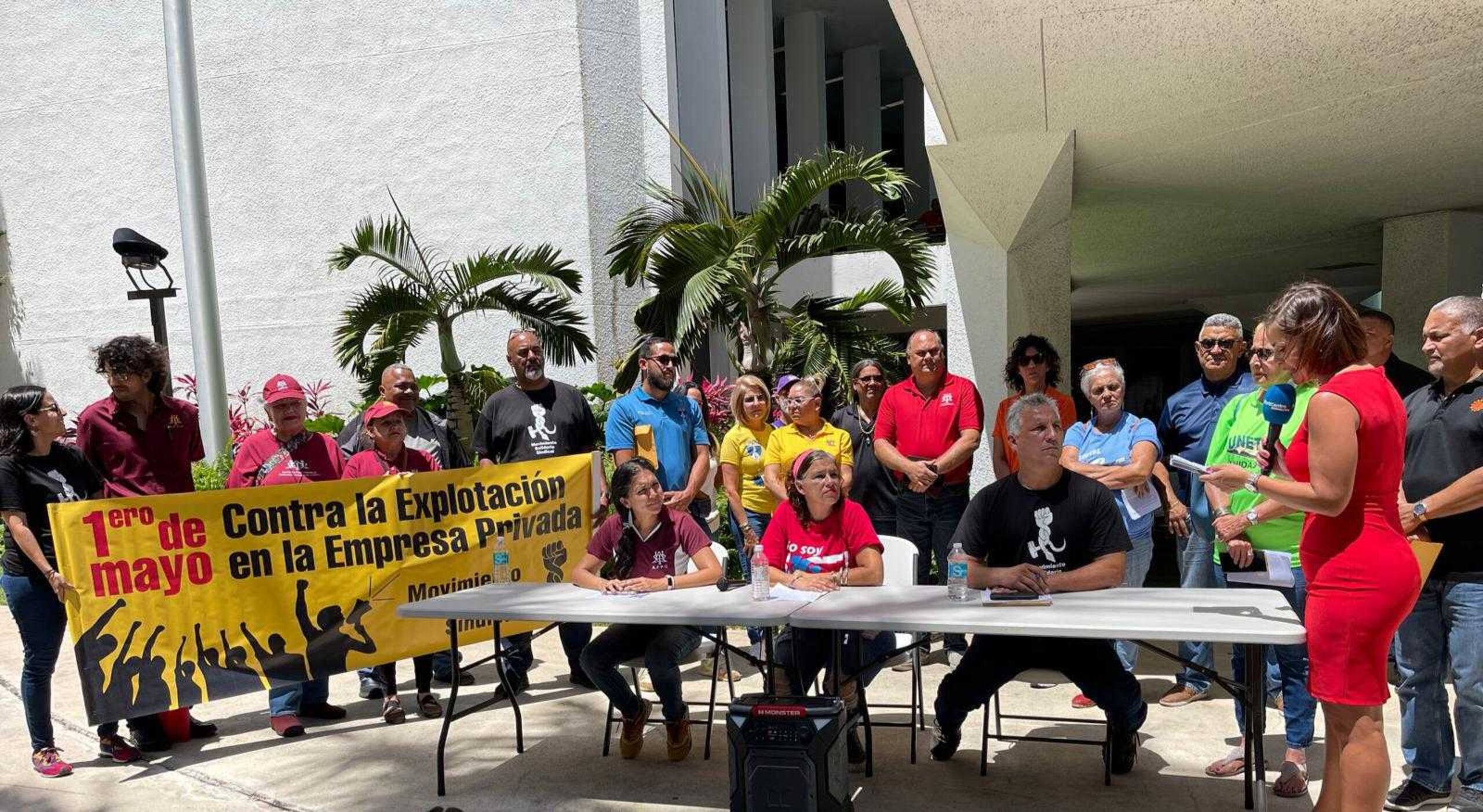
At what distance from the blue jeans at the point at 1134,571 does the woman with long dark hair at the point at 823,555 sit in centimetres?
132

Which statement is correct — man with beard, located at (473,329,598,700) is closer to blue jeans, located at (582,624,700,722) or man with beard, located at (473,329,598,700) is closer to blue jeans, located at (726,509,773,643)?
blue jeans, located at (726,509,773,643)

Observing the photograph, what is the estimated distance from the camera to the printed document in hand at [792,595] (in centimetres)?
407

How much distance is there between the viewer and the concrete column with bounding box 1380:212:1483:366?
8367mm

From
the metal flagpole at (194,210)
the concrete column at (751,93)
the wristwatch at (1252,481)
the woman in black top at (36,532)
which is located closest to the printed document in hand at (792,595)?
the wristwatch at (1252,481)

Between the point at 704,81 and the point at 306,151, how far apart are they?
481cm

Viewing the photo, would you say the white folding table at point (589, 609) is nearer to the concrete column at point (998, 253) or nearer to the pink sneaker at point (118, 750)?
the pink sneaker at point (118, 750)

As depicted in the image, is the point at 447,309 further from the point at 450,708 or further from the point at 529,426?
the point at 450,708

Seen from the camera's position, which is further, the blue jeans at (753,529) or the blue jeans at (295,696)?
the blue jeans at (753,529)

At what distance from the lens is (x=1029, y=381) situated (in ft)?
18.6

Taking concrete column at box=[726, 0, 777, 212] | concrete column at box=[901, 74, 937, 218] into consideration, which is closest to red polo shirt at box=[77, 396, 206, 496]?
concrete column at box=[726, 0, 777, 212]

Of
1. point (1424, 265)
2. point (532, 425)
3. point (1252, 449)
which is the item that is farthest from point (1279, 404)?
point (1424, 265)

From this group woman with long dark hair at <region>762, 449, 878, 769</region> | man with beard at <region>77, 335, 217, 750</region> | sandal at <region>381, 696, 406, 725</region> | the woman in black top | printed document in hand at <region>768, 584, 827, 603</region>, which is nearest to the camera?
printed document in hand at <region>768, 584, 827, 603</region>

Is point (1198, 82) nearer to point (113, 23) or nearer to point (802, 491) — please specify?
point (802, 491)

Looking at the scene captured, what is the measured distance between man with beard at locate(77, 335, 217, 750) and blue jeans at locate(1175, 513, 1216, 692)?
477cm
